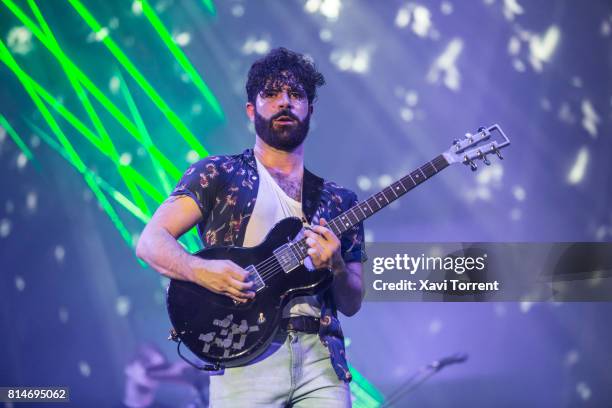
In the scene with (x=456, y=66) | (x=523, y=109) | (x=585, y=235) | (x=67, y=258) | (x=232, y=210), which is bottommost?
(x=232, y=210)

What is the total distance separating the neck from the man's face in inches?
0.8

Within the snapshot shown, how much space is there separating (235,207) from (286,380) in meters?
0.57

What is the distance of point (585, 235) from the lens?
357 centimetres

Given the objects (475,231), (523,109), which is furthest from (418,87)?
(475,231)

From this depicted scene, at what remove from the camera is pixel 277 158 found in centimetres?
240

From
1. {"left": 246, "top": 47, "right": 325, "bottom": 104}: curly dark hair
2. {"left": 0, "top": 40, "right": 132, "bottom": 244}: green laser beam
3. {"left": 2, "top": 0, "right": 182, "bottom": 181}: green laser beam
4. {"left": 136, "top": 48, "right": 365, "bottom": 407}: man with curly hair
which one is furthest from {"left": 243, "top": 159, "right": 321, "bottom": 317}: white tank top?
{"left": 0, "top": 40, "right": 132, "bottom": 244}: green laser beam

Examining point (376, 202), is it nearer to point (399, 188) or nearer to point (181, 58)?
point (399, 188)

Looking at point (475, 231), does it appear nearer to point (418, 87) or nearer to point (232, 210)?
point (418, 87)

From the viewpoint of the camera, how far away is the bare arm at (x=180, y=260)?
1998mm

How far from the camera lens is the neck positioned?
239 cm

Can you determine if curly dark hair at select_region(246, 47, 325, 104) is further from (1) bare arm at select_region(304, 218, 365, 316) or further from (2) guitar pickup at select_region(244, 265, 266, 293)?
(2) guitar pickup at select_region(244, 265, 266, 293)

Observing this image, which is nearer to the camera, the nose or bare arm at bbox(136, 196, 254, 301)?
bare arm at bbox(136, 196, 254, 301)

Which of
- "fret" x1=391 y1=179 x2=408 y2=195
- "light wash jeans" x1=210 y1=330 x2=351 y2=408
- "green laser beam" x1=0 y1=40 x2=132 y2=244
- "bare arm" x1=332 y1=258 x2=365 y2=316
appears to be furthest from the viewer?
"green laser beam" x1=0 y1=40 x2=132 y2=244

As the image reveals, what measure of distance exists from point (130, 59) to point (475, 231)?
208 centimetres
